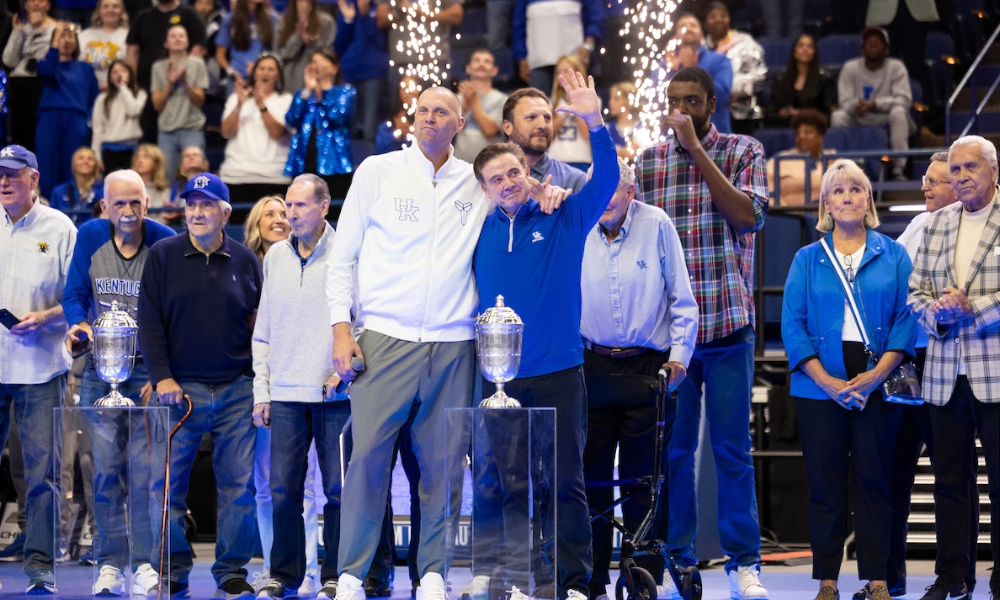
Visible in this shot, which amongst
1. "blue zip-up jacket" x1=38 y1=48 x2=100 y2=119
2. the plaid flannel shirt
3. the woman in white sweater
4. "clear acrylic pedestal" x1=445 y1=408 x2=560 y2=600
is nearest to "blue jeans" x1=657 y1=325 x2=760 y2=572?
the plaid flannel shirt

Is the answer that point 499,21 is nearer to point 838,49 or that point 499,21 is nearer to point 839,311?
point 838,49

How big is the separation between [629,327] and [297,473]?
1663mm

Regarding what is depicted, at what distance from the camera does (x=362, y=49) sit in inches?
431

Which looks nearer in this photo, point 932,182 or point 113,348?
point 113,348

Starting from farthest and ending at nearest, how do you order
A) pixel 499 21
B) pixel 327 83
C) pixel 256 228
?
pixel 499 21 → pixel 327 83 → pixel 256 228

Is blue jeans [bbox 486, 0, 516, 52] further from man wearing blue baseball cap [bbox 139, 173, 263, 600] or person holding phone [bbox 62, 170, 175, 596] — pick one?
man wearing blue baseball cap [bbox 139, 173, 263, 600]

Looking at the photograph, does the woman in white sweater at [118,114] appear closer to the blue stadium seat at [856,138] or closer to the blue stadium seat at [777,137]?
the blue stadium seat at [777,137]

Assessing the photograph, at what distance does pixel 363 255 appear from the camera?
16.5 ft

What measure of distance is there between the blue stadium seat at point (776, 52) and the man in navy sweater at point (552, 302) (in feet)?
26.2

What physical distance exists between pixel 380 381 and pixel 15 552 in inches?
153

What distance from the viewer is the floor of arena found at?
15.7 ft

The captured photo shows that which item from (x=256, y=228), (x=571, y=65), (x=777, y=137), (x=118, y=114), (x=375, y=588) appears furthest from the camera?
(x=118, y=114)

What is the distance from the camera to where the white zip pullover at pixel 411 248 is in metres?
4.89

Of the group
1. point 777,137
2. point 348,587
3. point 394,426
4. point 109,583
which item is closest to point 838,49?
point 777,137
